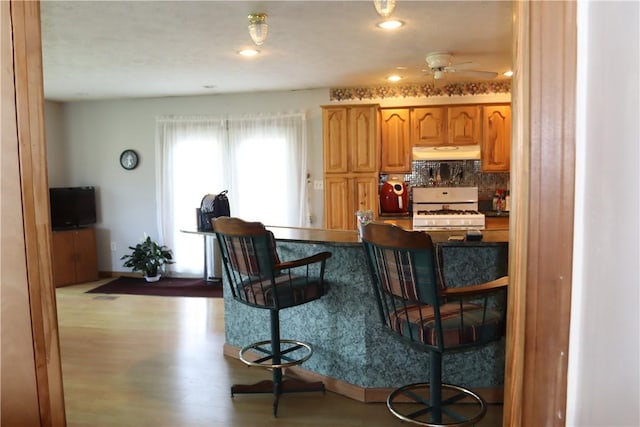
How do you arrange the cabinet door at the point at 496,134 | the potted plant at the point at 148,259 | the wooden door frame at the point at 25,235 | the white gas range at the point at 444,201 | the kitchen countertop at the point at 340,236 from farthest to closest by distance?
1. the potted plant at the point at 148,259
2. the white gas range at the point at 444,201
3. the cabinet door at the point at 496,134
4. the kitchen countertop at the point at 340,236
5. the wooden door frame at the point at 25,235

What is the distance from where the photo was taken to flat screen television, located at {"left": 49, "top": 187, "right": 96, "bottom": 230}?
6.53 m

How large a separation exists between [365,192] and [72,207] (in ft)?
12.7

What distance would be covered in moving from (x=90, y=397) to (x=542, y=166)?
10.2ft

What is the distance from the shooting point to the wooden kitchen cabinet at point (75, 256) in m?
6.39

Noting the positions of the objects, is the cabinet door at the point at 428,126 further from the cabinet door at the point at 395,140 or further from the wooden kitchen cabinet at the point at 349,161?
the wooden kitchen cabinet at the point at 349,161

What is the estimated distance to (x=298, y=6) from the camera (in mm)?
3074

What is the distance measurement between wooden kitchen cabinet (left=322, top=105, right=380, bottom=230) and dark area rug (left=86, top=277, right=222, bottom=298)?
1645mm

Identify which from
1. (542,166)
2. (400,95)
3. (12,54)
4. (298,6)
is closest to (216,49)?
(298,6)

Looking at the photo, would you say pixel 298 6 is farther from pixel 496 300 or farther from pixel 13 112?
pixel 13 112

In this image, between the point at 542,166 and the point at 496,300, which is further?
the point at 496,300

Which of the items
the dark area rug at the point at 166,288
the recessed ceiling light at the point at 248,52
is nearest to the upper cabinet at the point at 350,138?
the recessed ceiling light at the point at 248,52

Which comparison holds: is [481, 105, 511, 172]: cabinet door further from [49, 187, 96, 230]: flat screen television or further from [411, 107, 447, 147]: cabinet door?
[49, 187, 96, 230]: flat screen television

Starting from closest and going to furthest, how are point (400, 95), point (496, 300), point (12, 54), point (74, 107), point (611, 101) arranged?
point (611, 101)
point (12, 54)
point (496, 300)
point (400, 95)
point (74, 107)

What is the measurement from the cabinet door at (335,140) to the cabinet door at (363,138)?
0.23 feet
